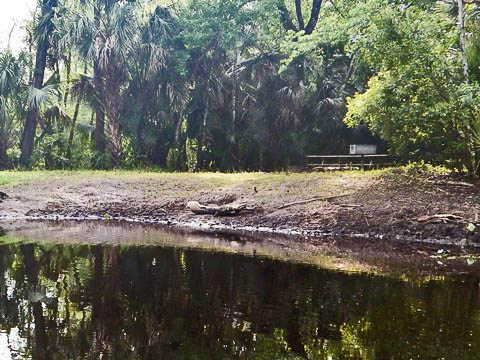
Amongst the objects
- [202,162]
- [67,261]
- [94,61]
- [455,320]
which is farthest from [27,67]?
[455,320]

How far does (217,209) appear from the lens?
14.8 meters

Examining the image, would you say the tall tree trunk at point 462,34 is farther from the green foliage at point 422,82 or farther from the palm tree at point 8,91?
the palm tree at point 8,91

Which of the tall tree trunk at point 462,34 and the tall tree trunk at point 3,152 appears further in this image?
the tall tree trunk at point 3,152

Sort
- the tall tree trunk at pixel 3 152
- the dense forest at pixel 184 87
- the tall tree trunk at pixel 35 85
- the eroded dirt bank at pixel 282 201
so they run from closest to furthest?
the eroded dirt bank at pixel 282 201 → the dense forest at pixel 184 87 → the tall tree trunk at pixel 35 85 → the tall tree trunk at pixel 3 152

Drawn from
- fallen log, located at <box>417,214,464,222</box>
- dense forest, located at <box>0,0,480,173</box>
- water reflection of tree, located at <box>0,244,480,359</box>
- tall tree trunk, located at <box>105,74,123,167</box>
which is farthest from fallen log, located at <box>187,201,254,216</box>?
tall tree trunk, located at <box>105,74,123,167</box>

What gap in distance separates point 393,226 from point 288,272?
15.4ft

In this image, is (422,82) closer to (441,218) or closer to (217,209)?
(441,218)

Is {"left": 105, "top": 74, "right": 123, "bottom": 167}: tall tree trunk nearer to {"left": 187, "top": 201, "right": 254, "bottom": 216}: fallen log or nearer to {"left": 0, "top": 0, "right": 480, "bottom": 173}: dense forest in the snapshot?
{"left": 0, "top": 0, "right": 480, "bottom": 173}: dense forest

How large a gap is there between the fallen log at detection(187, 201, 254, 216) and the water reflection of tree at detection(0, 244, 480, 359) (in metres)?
4.95

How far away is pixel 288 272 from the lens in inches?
353

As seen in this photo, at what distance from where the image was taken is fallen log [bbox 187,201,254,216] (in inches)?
576

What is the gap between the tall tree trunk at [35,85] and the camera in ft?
78.0

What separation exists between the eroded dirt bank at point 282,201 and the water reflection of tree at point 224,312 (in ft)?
13.4

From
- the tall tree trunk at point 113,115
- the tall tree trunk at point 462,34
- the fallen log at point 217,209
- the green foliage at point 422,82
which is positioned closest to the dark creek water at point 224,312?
the fallen log at point 217,209
